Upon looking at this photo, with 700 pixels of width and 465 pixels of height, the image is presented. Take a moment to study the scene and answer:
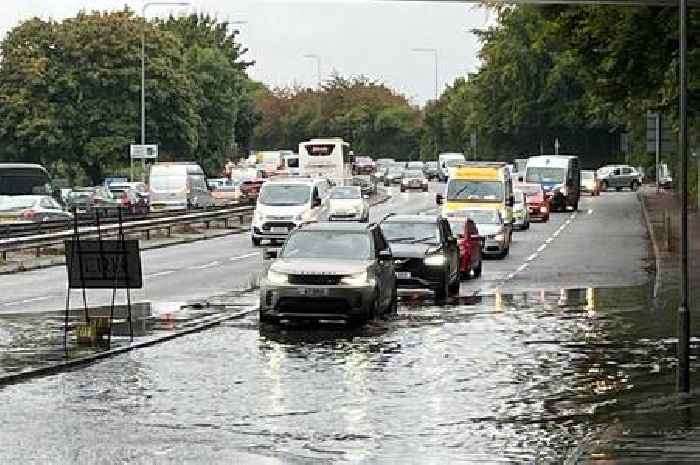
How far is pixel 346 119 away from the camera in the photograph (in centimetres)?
15850

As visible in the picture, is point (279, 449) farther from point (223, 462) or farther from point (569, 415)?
point (569, 415)

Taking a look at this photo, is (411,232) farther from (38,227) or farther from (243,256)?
(38,227)

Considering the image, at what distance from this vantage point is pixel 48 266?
39125mm

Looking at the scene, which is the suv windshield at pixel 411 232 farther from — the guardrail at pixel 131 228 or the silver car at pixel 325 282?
the guardrail at pixel 131 228

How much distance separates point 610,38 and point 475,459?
28.3 metres

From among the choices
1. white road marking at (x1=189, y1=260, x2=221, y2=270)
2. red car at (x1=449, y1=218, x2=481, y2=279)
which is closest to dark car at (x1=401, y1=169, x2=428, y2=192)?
white road marking at (x1=189, y1=260, x2=221, y2=270)

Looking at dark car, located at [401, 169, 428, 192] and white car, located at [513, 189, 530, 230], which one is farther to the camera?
dark car, located at [401, 169, 428, 192]

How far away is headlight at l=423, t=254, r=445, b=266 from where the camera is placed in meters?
30.2

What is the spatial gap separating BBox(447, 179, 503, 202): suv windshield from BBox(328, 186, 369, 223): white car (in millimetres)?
6229

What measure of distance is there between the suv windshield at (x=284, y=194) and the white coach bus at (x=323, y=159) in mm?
23092

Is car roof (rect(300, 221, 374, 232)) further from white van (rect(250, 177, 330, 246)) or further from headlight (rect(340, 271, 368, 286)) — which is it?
white van (rect(250, 177, 330, 246))

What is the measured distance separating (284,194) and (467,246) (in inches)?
555

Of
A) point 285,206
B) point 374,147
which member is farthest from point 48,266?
point 374,147

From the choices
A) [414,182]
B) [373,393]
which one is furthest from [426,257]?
[414,182]
